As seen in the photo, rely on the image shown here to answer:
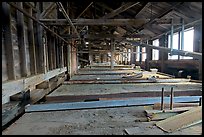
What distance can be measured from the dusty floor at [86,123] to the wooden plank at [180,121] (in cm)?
4

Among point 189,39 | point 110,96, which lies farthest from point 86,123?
point 189,39

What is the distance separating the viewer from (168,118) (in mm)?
1665

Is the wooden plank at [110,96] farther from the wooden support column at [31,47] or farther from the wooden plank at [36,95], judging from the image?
the wooden support column at [31,47]

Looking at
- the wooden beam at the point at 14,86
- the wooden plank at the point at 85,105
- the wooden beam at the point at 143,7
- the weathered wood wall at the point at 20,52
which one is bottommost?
the wooden plank at the point at 85,105

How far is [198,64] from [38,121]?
17.4ft

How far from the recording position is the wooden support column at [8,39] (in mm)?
2342

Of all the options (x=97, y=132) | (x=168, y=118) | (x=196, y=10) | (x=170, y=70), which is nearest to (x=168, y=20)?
(x=196, y=10)

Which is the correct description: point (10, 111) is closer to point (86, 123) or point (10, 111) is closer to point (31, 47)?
point (86, 123)

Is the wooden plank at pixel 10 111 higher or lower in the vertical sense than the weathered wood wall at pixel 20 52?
lower

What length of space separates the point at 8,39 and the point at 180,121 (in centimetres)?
219

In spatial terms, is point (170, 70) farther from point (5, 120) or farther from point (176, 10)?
point (5, 120)

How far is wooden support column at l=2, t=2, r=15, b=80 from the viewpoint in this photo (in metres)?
2.34

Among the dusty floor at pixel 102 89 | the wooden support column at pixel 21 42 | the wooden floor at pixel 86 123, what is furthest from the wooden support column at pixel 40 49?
the wooden floor at pixel 86 123

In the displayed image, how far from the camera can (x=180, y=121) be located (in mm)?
1571
